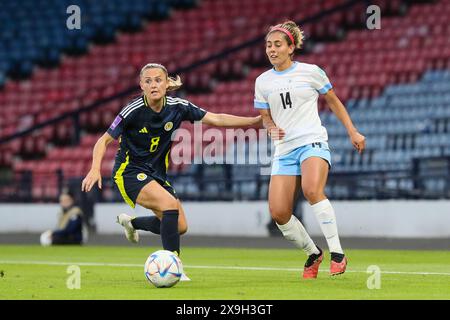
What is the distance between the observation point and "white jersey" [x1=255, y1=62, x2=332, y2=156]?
10.8 metres

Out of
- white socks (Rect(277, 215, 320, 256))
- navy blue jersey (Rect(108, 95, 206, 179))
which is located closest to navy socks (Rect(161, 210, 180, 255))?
navy blue jersey (Rect(108, 95, 206, 179))

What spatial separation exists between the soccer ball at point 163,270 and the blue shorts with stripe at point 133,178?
1256 mm

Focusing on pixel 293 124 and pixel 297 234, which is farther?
pixel 297 234

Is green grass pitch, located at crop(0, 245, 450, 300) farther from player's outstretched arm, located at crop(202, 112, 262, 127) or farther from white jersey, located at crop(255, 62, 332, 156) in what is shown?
player's outstretched arm, located at crop(202, 112, 262, 127)

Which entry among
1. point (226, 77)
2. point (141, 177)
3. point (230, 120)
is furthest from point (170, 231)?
point (226, 77)

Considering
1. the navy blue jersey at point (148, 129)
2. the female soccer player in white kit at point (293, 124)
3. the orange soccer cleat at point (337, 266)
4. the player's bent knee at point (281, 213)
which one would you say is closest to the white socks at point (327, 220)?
the female soccer player in white kit at point (293, 124)

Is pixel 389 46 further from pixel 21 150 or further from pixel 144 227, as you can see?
pixel 144 227

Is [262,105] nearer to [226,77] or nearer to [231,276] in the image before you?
[231,276]

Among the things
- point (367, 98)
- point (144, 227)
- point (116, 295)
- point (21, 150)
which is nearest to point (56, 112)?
point (21, 150)

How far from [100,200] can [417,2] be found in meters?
9.13

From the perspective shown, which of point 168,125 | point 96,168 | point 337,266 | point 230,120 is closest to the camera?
point 96,168

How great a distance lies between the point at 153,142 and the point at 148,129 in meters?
0.17

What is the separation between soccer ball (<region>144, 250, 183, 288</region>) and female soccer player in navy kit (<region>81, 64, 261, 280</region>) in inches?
28.4

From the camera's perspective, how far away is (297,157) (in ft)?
35.4
